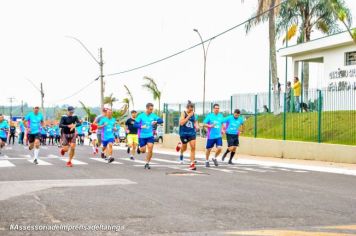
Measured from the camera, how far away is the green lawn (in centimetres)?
2244

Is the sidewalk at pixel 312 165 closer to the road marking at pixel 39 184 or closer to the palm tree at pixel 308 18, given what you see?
the road marking at pixel 39 184

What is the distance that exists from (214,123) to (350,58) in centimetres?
A: 1603

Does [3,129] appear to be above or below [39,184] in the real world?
above

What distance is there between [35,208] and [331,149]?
633 inches

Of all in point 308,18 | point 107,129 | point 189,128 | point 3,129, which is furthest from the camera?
point 308,18

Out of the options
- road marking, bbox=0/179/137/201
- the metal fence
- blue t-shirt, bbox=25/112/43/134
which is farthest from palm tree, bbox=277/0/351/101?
road marking, bbox=0/179/137/201

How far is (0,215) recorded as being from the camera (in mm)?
7168

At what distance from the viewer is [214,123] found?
59.4ft

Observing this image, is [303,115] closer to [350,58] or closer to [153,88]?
[350,58]

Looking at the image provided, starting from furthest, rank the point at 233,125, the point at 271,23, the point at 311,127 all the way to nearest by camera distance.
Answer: the point at 271,23, the point at 311,127, the point at 233,125

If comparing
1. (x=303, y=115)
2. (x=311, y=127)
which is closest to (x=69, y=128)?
(x=311, y=127)

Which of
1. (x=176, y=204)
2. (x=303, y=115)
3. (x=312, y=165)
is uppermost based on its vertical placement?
(x=303, y=115)

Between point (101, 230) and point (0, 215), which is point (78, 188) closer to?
point (0, 215)

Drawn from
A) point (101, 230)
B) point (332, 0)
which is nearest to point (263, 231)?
point (101, 230)
